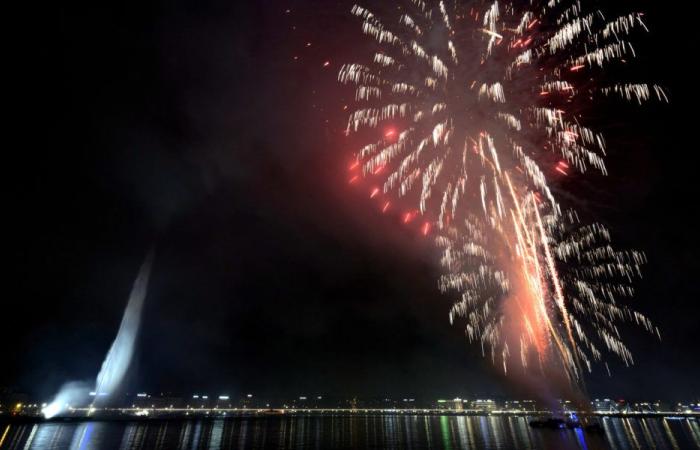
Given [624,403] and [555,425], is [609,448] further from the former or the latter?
[624,403]

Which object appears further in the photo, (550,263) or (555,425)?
(555,425)

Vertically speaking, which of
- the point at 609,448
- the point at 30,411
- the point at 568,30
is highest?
the point at 568,30

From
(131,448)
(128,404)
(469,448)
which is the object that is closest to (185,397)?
(128,404)

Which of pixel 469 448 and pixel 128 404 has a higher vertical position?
pixel 128 404

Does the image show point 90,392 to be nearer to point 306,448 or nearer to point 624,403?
point 306,448

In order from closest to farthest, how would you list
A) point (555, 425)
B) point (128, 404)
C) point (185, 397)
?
point (555, 425) < point (128, 404) < point (185, 397)

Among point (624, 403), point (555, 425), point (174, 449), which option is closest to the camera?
point (174, 449)

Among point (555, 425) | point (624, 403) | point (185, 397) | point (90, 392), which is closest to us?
point (555, 425)

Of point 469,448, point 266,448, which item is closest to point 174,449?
point 266,448

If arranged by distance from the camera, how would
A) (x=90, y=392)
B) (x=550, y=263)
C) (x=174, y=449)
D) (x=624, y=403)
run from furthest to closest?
(x=624, y=403)
(x=90, y=392)
(x=174, y=449)
(x=550, y=263)
